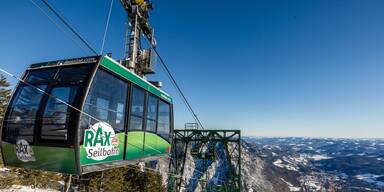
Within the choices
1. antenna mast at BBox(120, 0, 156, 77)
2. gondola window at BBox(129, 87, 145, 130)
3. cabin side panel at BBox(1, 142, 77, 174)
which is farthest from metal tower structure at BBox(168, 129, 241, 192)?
cabin side panel at BBox(1, 142, 77, 174)

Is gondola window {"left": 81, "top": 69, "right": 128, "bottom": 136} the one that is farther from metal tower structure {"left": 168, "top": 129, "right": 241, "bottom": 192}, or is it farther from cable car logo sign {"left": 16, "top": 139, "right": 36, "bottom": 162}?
metal tower structure {"left": 168, "top": 129, "right": 241, "bottom": 192}

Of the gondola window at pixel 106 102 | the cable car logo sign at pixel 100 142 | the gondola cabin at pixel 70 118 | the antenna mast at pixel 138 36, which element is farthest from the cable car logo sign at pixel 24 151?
the antenna mast at pixel 138 36

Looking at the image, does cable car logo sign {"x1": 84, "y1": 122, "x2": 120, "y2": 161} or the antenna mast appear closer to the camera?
cable car logo sign {"x1": 84, "y1": 122, "x2": 120, "y2": 161}

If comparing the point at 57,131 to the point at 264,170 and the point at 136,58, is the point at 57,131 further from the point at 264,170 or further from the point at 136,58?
the point at 264,170

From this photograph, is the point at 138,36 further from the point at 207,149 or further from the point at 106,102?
the point at 207,149

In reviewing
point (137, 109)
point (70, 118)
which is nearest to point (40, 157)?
point (70, 118)

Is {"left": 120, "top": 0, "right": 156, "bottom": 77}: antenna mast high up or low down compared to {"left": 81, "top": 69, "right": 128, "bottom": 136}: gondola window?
up
